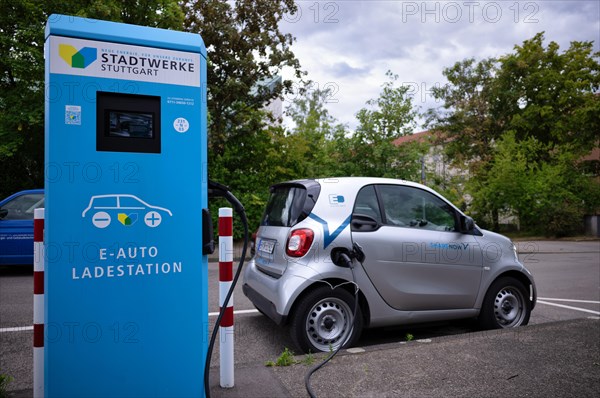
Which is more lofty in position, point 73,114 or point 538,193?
point 538,193

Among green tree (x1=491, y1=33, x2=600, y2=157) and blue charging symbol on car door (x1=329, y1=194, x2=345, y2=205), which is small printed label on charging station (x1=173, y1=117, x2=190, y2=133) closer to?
blue charging symbol on car door (x1=329, y1=194, x2=345, y2=205)

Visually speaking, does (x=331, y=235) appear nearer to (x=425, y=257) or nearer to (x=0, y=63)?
(x=425, y=257)

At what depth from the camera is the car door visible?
437cm

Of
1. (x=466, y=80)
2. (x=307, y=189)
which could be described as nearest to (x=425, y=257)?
(x=307, y=189)

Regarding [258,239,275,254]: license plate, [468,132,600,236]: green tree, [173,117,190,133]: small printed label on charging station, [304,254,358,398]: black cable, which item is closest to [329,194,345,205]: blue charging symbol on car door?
[304,254,358,398]: black cable

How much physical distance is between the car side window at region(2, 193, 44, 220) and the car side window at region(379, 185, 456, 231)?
7455mm

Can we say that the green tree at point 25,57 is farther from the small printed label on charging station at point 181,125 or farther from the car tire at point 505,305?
the car tire at point 505,305

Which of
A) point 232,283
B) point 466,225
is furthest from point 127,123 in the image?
point 466,225

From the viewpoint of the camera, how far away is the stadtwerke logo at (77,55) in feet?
6.81

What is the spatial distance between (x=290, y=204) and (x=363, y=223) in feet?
2.56

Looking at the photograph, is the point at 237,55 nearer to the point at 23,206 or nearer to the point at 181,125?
the point at 23,206

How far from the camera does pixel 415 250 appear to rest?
179 inches

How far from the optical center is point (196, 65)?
2.32 metres

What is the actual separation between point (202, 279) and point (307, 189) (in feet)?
7.63
